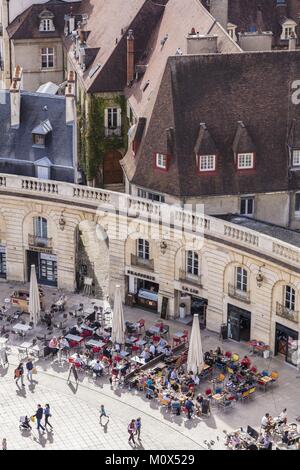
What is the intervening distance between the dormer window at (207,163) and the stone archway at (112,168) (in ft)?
56.5

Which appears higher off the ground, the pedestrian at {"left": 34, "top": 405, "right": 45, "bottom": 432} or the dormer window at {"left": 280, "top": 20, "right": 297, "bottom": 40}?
the dormer window at {"left": 280, "top": 20, "right": 297, "bottom": 40}

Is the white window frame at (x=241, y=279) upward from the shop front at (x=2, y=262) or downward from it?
upward

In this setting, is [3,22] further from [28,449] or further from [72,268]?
[28,449]

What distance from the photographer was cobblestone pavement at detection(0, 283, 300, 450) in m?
75.6

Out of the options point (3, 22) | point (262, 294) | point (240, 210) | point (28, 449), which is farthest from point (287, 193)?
point (3, 22)

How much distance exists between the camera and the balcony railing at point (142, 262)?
90.6 metres

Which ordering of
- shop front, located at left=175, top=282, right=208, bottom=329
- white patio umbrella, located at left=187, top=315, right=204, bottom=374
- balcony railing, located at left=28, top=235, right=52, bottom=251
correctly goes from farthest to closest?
balcony railing, located at left=28, top=235, right=52, bottom=251, shop front, located at left=175, top=282, right=208, bottom=329, white patio umbrella, located at left=187, top=315, right=204, bottom=374

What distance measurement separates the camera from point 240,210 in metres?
90.2

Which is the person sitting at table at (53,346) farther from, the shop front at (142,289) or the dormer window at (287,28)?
the dormer window at (287,28)

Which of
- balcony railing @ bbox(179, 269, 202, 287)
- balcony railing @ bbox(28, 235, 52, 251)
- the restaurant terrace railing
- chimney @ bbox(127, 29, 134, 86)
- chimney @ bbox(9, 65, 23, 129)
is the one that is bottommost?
balcony railing @ bbox(179, 269, 202, 287)

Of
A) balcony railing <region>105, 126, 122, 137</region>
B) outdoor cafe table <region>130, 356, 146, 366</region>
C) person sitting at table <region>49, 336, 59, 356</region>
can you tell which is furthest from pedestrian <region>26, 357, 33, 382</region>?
balcony railing <region>105, 126, 122, 137</region>

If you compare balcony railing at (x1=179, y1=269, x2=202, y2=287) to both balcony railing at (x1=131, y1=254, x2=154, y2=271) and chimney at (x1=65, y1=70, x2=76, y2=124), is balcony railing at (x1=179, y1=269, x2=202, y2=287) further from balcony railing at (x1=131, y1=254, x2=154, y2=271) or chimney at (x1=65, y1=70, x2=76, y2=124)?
chimney at (x1=65, y1=70, x2=76, y2=124)

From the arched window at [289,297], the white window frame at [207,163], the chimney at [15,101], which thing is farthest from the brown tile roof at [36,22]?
the arched window at [289,297]

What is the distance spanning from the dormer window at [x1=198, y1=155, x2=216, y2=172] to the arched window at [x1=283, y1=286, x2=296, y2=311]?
11.0 m
